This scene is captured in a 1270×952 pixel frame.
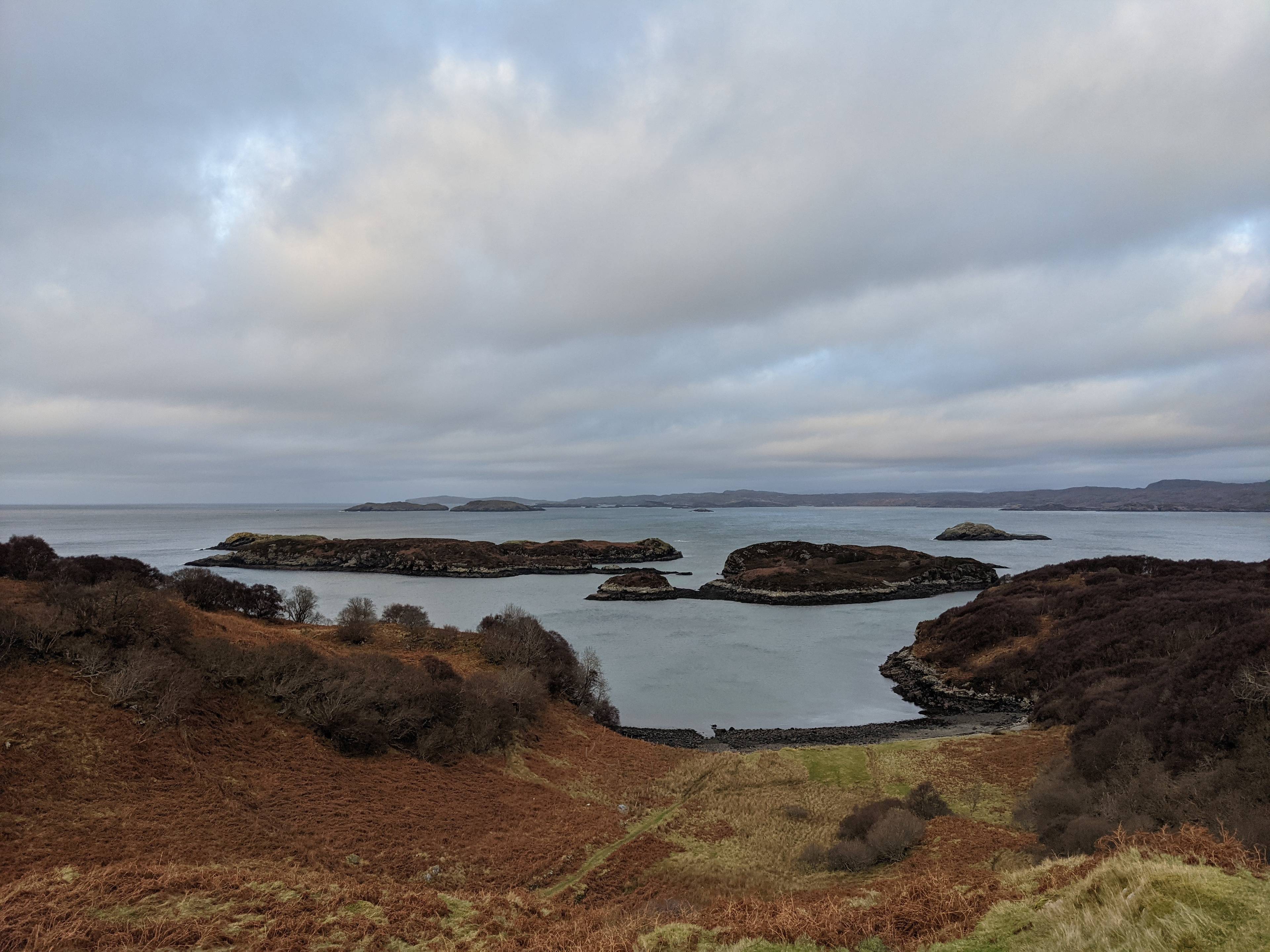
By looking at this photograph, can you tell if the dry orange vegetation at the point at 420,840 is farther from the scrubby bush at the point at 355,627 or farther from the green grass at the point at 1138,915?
the scrubby bush at the point at 355,627

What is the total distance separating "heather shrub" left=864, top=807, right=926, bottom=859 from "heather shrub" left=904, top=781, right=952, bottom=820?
1.47m

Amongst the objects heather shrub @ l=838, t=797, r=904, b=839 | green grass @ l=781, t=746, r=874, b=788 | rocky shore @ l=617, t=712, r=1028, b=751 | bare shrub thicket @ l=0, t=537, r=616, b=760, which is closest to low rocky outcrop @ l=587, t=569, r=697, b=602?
rocky shore @ l=617, t=712, r=1028, b=751

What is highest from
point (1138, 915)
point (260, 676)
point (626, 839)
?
point (1138, 915)

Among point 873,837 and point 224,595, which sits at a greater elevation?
point 224,595

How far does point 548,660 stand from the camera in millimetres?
25297

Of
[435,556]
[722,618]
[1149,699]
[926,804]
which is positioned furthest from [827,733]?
[435,556]

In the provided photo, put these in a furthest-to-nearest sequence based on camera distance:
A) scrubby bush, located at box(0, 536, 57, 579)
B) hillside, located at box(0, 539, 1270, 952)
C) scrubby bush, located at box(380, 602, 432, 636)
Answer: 1. scrubby bush, located at box(380, 602, 432, 636)
2. scrubby bush, located at box(0, 536, 57, 579)
3. hillside, located at box(0, 539, 1270, 952)

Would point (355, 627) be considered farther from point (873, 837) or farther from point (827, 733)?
point (827, 733)

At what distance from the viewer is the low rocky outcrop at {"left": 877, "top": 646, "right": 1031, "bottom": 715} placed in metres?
28.7

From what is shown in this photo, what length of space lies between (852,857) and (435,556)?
271 ft

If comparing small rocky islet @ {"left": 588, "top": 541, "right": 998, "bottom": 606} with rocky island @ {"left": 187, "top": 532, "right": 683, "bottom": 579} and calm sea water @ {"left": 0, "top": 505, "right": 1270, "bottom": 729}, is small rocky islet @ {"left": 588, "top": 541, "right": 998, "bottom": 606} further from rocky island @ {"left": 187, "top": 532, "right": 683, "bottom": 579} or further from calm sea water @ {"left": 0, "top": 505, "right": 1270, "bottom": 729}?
rocky island @ {"left": 187, "top": 532, "right": 683, "bottom": 579}

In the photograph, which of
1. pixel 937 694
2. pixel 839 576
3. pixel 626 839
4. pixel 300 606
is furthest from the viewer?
pixel 839 576

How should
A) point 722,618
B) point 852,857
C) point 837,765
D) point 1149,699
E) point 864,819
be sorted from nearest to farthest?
point 852,857
point 864,819
point 1149,699
point 837,765
point 722,618

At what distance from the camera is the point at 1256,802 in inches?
376
